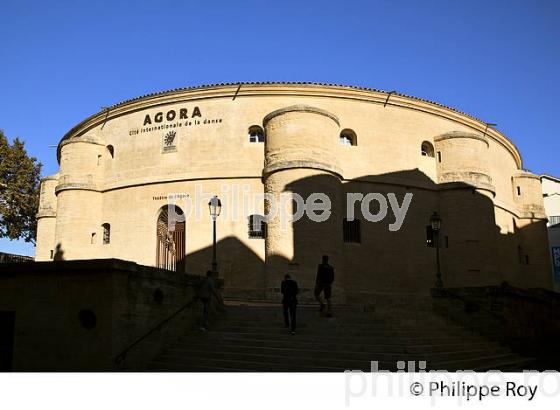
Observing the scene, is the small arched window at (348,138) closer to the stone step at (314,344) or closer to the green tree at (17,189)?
the stone step at (314,344)

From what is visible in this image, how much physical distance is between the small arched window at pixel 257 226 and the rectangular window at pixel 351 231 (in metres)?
3.38

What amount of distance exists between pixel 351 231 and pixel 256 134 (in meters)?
5.90

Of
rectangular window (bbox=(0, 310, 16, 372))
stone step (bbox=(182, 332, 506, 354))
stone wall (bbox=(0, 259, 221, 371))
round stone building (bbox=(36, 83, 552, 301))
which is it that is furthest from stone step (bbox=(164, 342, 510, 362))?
round stone building (bbox=(36, 83, 552, 301))

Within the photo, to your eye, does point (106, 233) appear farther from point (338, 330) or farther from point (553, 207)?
point (553, 207)

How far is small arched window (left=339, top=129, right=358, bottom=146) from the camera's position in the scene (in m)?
25.0

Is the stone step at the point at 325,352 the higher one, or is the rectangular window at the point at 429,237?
the rectangular window at the point at 429,237

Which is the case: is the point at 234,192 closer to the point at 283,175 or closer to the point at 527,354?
the point at 283,175

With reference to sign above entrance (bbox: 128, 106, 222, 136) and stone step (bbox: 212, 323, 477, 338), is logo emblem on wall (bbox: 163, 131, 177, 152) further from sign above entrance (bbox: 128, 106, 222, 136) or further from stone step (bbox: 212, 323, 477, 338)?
stone step (bbox: 212, 323, 477, 338)

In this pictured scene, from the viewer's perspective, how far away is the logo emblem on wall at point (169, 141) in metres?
25.0

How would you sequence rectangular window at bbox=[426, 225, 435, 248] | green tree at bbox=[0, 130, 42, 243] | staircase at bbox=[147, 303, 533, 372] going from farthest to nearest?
1. green tree at bbox=[0, 130, 42, 243]
2. rectangular window at bbox=[426, 225, 435, 248]
3. staircase at bbox=[147, 303, 533, 372]

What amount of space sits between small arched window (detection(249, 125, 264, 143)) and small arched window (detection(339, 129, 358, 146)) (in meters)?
3.52

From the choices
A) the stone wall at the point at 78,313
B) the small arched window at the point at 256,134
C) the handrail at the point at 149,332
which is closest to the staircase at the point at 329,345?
the handrail at the point at 149,332
